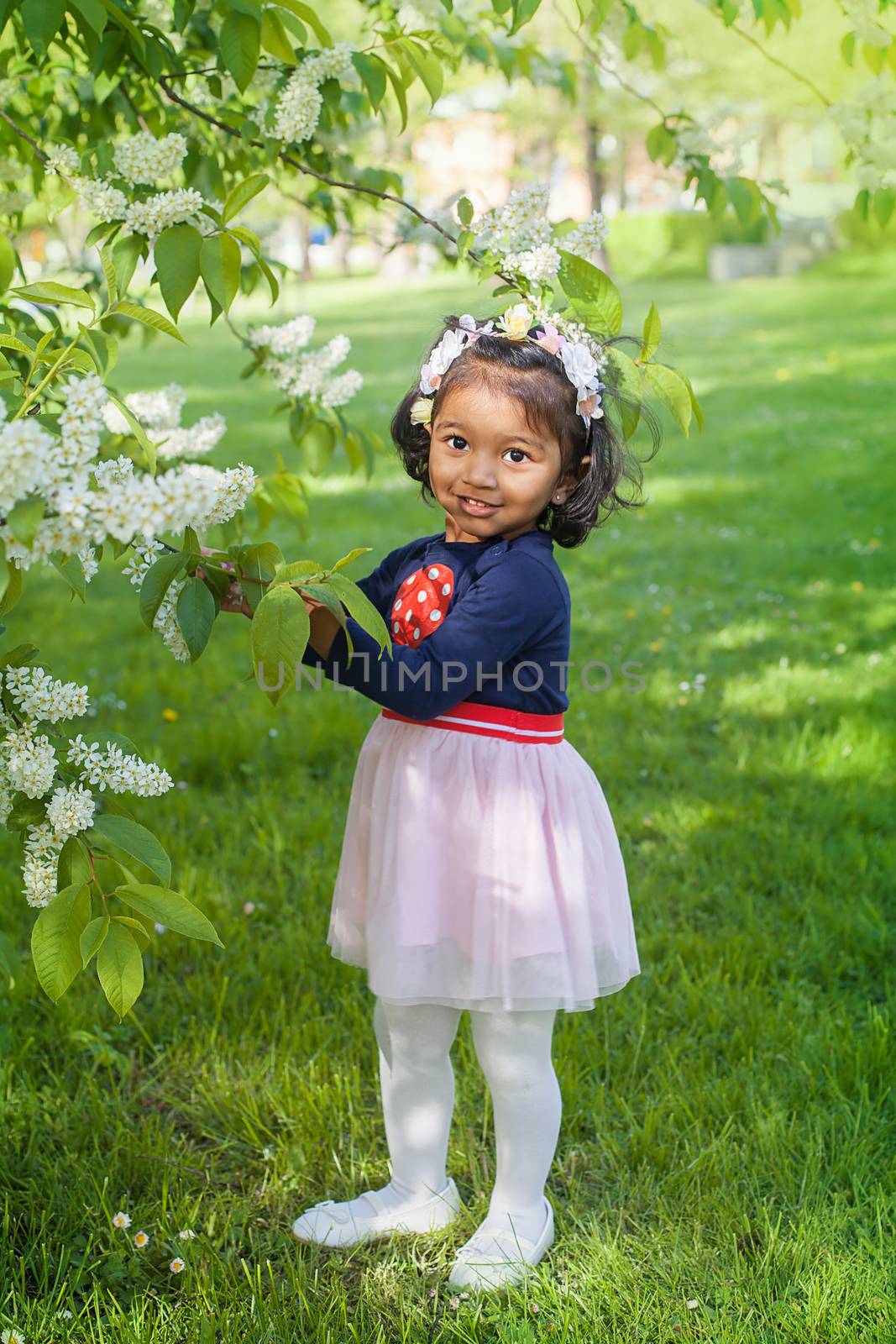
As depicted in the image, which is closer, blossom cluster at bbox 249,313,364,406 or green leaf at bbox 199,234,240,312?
green leaf at bbox 199,234,240,312

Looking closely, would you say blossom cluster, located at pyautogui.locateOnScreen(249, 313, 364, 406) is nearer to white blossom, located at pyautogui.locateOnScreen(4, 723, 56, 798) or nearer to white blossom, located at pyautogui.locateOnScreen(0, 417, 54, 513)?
white blossom, located at pyautogui.locateOnScreen(4, 723, 56, 798)

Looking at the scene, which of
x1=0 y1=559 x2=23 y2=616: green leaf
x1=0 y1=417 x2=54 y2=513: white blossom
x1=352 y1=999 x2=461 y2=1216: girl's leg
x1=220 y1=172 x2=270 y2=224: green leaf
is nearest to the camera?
x1=0 y1=417 x2=54 y2=513: white blossom

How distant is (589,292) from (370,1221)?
5.44ft

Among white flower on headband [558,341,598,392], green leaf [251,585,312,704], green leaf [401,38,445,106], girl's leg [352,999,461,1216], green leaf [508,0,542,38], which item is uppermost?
green leaf [508,0,542,38]

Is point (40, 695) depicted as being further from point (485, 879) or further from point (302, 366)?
point (302, 366)

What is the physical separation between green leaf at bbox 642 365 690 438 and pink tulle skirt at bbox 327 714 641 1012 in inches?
22.7

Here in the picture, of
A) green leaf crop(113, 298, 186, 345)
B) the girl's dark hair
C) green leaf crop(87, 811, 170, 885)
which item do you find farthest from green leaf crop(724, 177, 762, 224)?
green leaf crop(87, 811, 170, 885)

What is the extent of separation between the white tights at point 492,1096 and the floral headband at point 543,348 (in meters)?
1.02

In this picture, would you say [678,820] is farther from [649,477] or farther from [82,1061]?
[649,477]

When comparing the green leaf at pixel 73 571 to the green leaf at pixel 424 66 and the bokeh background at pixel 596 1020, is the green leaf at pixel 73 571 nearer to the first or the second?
the bokeh background at pixel 596 1020

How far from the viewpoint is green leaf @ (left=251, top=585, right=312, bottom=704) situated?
4.72ft

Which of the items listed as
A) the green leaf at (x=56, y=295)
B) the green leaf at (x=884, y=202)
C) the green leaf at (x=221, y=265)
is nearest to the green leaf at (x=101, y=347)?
the green leaf at (x=56, y=295)

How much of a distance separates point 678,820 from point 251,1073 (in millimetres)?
1547

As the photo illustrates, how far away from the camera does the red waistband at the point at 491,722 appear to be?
79.4 inches
